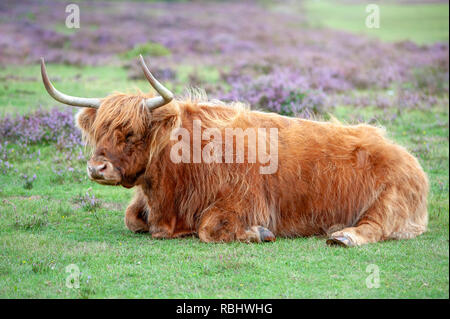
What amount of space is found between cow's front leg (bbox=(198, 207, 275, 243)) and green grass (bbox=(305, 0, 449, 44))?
22.6 meters

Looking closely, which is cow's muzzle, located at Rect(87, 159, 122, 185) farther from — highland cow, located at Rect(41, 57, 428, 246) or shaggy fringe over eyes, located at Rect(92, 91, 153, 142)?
shaggy fringe over eyes, located at Rect(92, 91, 153, 142)

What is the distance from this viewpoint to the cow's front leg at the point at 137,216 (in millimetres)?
6137

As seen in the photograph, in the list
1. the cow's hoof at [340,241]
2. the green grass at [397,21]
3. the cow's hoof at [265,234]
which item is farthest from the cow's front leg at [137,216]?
the green grass at [397,21]

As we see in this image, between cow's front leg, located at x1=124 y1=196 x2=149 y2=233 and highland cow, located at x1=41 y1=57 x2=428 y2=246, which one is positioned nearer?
highland cow, located at x1=41 y1=57 x2=428 y2=246

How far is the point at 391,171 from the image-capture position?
6090 millimetres

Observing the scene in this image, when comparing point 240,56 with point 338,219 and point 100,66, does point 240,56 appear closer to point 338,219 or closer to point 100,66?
point 100,66

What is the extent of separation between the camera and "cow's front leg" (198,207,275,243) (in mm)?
5715

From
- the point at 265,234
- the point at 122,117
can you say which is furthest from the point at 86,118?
the point at 265,234

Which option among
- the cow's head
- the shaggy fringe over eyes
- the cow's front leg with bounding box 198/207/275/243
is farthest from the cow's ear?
the cow's front leg with bounding box 198/207/275/243

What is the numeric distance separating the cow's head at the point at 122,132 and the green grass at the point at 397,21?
22.9 meters

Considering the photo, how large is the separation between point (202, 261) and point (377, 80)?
12619 mm

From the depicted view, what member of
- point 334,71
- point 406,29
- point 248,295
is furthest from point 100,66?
point 406,29

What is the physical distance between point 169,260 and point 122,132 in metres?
1.28

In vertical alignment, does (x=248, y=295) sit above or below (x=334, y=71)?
below
